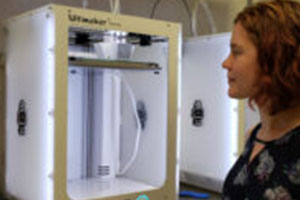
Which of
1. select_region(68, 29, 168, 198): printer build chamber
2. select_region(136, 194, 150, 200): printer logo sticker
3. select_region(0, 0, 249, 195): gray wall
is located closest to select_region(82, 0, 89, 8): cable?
select_region(0, 0, 249, 195): gray wall

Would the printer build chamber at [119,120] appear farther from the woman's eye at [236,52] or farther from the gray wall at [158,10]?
the woman's eye at [236,52]

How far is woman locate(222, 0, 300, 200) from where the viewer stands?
745mm

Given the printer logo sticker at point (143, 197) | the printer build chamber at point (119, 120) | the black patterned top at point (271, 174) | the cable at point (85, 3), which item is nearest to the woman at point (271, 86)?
the black patterned top at point (271, 174)

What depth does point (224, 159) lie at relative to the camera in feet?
5.31

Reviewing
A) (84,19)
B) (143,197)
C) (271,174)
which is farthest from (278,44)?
(143,197)

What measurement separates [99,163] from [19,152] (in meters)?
0.29

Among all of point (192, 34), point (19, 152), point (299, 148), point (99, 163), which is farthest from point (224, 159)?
point (299, 148)

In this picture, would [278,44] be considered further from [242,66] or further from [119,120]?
[119,120]

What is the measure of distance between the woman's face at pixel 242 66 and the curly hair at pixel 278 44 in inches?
0.4

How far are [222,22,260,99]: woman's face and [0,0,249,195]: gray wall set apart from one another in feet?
2.94

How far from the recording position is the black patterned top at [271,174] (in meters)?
0.74

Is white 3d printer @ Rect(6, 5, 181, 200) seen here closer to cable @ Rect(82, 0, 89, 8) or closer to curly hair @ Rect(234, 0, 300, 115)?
cable @ Rect(82, 0, 89, 8)

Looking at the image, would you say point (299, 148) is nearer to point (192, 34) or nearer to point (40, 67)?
point (40, 67)

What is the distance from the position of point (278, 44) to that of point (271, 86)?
8cm
